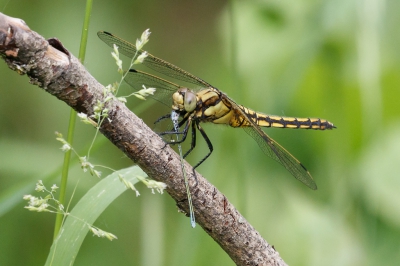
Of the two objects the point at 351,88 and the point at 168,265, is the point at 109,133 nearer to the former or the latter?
the point at 168,265

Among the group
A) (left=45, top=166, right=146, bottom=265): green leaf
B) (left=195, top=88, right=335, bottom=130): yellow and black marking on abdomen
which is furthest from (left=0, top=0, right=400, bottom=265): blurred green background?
(left=45, top=166, right=146, bottom=265): green leaf

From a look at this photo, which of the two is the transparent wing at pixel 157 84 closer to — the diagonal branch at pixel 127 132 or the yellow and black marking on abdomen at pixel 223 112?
the yellow and black marking on abdomen at pixel 223 112

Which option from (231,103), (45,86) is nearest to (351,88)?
(231,103)

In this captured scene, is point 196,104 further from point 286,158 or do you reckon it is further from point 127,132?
point 127,132

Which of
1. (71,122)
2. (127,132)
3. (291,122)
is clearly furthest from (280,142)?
(127,132)

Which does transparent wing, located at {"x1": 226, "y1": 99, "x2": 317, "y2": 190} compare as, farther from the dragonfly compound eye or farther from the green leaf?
the green leaf

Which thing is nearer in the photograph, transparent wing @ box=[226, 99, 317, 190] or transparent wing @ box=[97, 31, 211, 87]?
transparent wing @ box=[97, 31, 211, 87]

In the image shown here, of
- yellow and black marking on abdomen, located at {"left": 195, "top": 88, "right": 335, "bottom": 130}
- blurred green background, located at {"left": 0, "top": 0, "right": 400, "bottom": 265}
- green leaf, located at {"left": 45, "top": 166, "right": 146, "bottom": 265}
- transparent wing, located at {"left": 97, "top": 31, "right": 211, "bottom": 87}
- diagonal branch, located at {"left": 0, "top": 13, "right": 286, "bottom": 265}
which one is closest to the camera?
diagonal branch, located at {"left": 0, "top": 13, "right": 286, "bottom": 265}
